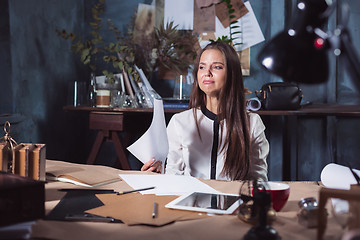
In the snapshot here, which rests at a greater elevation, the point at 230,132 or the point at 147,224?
the point at 230,132

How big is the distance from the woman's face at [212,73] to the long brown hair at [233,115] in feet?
0.07

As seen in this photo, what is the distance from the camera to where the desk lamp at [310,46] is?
8.55ft

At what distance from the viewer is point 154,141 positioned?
47.2 inches

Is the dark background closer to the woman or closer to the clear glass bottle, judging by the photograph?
the clear glass bottle

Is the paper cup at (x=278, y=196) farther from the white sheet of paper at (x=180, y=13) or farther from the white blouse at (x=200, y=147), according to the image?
the white sheet of paper at (x=180, y=13)

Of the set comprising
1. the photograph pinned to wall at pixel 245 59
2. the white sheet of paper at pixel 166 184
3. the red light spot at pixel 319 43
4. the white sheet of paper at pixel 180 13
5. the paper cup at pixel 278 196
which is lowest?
the white sheet of paper at pixel 166 184

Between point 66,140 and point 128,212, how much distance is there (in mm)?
2190

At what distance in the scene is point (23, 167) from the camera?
3.04 feet

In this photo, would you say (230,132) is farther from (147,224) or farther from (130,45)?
(130,45)

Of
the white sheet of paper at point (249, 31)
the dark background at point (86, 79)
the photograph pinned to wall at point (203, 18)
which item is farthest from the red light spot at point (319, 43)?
the photograph pinned to wall at point (203, 18)

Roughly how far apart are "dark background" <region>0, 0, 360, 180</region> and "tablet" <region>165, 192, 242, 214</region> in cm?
155

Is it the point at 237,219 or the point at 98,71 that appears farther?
the point at 98,71

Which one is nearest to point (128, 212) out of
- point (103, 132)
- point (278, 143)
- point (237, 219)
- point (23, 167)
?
point (237, 219)

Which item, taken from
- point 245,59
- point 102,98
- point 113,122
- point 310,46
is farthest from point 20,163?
point 310,46
